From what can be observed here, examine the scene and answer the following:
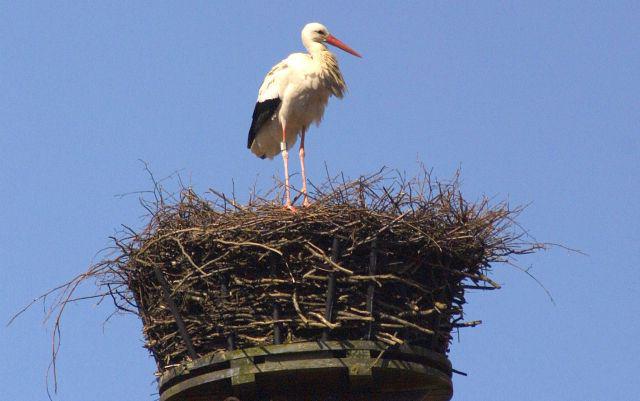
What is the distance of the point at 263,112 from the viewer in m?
10.9

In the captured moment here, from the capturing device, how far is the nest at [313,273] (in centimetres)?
750

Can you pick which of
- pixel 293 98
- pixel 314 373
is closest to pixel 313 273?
pixel 314 373

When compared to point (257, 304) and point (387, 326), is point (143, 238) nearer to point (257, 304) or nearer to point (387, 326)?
point (257, 304)

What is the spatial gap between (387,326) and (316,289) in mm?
475

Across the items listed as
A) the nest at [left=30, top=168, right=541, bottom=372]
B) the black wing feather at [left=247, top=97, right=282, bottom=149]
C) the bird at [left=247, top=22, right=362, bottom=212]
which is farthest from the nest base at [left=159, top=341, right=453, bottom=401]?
the black wing feather at [left=247, top=97, right=282, bottom=149]

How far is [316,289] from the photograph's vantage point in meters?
7.56

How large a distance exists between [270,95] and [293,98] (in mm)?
229

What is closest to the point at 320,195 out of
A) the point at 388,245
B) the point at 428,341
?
the point at 388,245

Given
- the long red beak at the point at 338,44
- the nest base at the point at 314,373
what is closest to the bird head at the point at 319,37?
the long red beak at the point at 338,44

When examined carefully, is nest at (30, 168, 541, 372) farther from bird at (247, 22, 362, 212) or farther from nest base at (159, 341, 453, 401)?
bird at (247, 22, 362, 212)

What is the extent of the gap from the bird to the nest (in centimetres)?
271

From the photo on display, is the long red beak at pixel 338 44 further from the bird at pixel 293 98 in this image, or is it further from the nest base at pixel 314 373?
the nest base at pixel 314 373

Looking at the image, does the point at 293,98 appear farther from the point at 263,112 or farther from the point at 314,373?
the point at 314,373

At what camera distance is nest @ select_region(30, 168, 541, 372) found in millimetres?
7496
